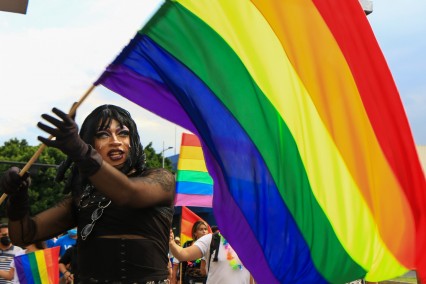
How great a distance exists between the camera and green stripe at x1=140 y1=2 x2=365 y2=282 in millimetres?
3584

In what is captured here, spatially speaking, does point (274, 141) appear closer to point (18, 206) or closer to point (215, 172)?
point (215, 172)

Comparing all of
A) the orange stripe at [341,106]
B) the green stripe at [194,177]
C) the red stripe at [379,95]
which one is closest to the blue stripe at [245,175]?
the orange stripe at [341,106]

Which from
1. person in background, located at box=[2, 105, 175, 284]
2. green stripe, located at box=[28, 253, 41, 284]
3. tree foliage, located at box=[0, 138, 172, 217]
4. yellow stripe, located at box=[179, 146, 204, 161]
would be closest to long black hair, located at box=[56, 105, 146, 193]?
→ person in background, located at box=[2, 105, 175, 284]

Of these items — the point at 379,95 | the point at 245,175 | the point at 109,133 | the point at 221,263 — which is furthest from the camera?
the point at 221,263

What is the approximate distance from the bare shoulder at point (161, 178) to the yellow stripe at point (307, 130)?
0.81 m

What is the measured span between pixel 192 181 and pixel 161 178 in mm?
6606

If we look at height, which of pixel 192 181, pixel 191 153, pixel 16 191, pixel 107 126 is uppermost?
pixel 191 153

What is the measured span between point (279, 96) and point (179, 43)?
634 mm

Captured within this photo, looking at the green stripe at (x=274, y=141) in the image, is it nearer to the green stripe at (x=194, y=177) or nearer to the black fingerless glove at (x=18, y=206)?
the black fingerless glove at (x=18, y=206)

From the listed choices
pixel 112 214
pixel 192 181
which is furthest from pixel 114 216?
pixel 192 181

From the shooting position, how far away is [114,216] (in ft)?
10.3

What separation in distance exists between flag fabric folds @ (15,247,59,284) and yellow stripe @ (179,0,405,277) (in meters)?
5.02

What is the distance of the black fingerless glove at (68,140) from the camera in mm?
2500

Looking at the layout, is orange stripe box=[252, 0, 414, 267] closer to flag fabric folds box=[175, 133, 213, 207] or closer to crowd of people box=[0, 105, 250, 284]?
crowd of people box=[0, 105, 250, 284]
